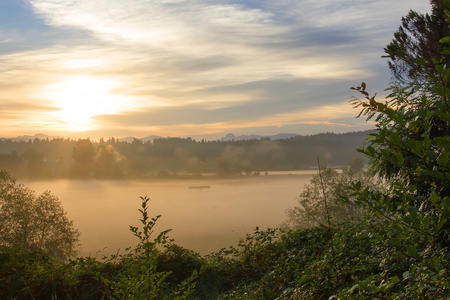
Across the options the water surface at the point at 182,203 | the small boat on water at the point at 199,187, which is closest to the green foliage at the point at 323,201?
the water surface at the point at 182,203

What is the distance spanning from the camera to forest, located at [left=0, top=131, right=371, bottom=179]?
114688 mm

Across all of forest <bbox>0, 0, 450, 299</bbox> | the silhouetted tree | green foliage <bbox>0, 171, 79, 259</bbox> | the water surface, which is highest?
the silhouetted tree

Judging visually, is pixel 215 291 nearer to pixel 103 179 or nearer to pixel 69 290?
pixel 69 290

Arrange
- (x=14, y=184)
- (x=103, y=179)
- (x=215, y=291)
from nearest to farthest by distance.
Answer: (x=215, y=291), (x=14, y=184), (x=103, y=179)

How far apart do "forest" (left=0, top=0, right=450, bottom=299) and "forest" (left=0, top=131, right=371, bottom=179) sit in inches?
3840

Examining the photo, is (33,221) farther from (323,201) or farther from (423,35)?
(423,35)

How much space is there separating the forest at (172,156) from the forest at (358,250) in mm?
97534

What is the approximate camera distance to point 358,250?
6484mm

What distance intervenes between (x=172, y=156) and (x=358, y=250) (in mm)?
149621

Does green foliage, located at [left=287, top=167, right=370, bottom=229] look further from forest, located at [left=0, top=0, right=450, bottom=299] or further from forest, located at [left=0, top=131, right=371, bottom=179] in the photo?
forest, located at [left=0, top=131, right=371, bottom=179]

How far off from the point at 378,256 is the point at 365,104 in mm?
4153

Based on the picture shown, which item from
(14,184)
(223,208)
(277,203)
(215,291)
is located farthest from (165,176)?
(215,291)

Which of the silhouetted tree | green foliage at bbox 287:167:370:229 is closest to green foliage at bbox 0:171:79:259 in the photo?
green foliage at bbox 287:167:370:229

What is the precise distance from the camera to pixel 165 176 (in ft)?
493
